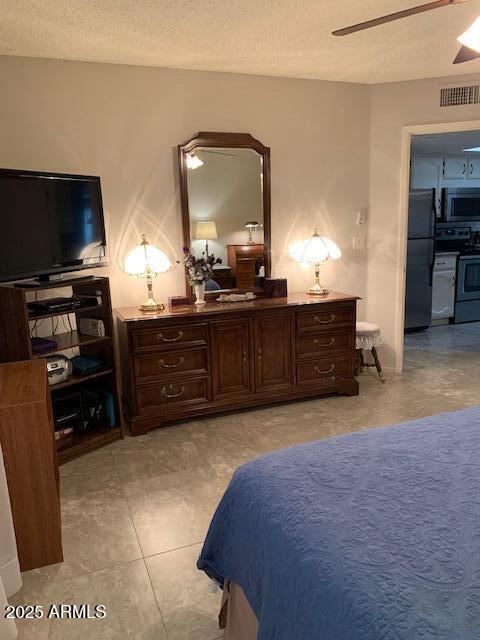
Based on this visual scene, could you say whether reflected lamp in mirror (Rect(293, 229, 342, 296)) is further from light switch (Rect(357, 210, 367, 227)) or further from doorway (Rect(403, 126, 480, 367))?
doorway (Rect(403, 126, 480, 367))

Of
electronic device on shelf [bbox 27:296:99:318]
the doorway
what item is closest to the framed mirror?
electronic device on shelf [bbox 27:296:99:318]

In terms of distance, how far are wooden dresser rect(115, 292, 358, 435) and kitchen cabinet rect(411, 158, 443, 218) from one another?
137 inches

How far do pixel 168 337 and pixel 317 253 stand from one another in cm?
141

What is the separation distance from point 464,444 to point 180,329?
84.0 inches

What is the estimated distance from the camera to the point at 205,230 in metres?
3.80

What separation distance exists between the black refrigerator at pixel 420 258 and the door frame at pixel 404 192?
164 centimetres

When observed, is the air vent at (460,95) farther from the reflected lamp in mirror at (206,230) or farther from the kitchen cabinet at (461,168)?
the kitchen cabinet at (461,168)

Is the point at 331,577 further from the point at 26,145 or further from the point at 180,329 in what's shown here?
the point at 26,145

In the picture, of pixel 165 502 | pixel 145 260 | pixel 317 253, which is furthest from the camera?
pixel 317 253

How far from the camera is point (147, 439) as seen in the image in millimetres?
3344

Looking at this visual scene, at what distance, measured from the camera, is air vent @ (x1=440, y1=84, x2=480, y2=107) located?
4.01 m

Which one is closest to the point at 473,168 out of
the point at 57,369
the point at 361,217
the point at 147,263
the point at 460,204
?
the point at 460,204

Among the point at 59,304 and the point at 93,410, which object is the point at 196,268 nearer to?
the point at 59,304

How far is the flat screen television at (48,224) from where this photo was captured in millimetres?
2709
